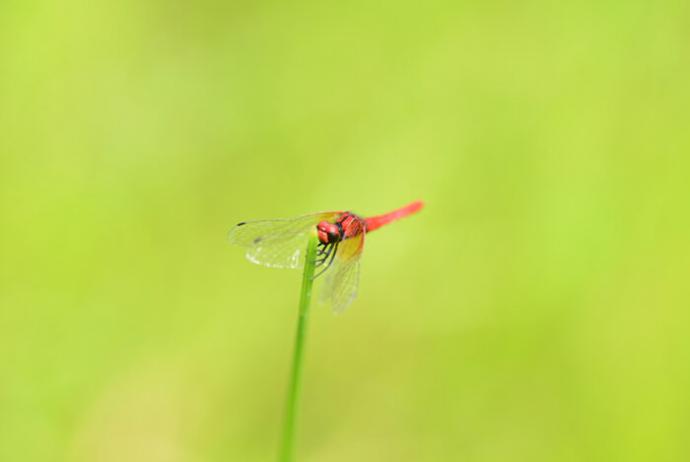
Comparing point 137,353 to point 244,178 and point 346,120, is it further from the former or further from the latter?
point 346,120

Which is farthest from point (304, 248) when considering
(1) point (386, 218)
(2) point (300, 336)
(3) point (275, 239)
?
(2) point (300, 336)

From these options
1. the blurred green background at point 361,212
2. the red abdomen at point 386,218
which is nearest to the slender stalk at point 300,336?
the red abdomen at point 386,218

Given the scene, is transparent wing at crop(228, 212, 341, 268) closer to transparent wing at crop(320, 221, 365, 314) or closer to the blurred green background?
transparent wing at crop(320, 221, 365, 314)

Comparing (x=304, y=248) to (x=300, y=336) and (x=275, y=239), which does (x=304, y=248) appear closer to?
(x=275, y=239)

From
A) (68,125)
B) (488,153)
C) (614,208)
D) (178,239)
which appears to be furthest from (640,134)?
(68,125)

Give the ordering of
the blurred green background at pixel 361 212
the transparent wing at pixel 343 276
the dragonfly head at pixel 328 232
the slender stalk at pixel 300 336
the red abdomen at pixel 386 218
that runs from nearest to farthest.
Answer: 1. the slender stalk at pixel 300 336
2. the red abdomen at pixel 386 218
3. the dragonfly head at pixel 328 232
4. the transparent wing at pixel 343 276
5. the blurred green background at pixel 361 212

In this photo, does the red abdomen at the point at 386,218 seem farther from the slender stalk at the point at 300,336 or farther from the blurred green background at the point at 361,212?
the blurred green background at the point at 361,212
